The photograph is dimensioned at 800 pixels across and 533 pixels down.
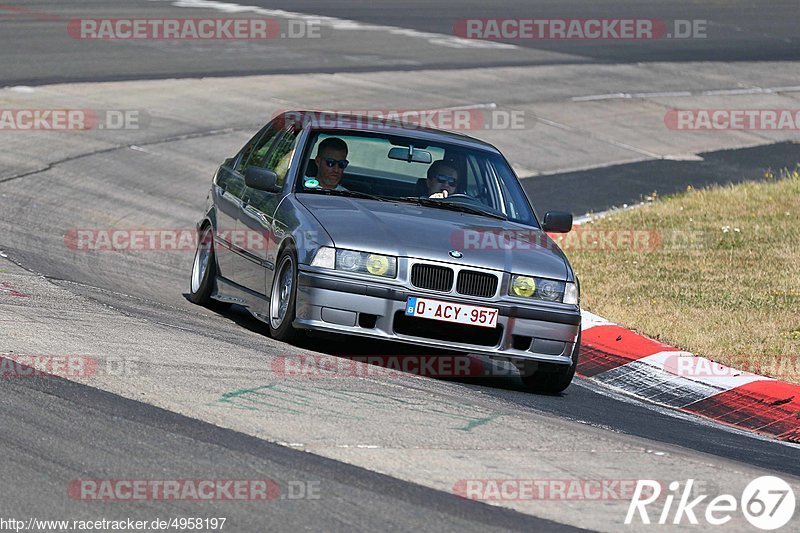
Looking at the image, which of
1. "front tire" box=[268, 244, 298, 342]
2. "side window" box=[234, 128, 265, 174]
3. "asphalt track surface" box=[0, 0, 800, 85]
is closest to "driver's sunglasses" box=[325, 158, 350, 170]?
"front tire" box=[268, 244, 298, 342]

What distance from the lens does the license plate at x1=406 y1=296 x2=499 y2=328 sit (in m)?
8.38

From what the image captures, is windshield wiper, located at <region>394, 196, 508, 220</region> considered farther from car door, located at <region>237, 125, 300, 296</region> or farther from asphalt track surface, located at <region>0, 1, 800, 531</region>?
asphalt track surface, located at <region>0, 1, 800, 531</region>

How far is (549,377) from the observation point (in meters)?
9.03

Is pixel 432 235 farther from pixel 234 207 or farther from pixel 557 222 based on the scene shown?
pixel 234 207

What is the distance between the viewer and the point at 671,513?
227 inches

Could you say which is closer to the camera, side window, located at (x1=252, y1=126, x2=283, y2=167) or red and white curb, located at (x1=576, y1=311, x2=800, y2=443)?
red and white curb, located at (x1=576, y1=311, x2=800, y2=443)

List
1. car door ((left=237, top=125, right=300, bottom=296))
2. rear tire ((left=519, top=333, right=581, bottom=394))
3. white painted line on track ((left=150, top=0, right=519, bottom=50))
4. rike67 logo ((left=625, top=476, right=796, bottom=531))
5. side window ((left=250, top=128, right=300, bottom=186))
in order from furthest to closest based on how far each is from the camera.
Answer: white painted line on track ((left=150, top=0, right=519, bottom=50)), side window ((left=250, top=128, right=300, bottom=186)), car door ((left=237, top=125, right=300, bottom=296)), rear tire ((left=519, top=333, right=581, bottom=394)), rike67 logo ((left=625, top=476, right=796, bottom=531))

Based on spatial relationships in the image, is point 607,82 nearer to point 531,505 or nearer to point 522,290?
point 522,290

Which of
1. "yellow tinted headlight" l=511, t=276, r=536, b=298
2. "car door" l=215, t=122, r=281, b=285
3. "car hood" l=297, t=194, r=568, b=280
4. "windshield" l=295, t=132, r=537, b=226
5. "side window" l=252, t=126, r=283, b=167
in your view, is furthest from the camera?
"side window" l=252, t=126, r=283, b=167

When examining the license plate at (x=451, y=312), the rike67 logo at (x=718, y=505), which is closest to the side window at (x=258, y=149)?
the license plate at (x=451, y=312)

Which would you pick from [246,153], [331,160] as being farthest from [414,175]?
[246,153]

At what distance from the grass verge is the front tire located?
3.15 metres

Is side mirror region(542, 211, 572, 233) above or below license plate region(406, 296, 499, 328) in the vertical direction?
Answer: above

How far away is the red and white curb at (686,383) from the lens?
9.10 meters
